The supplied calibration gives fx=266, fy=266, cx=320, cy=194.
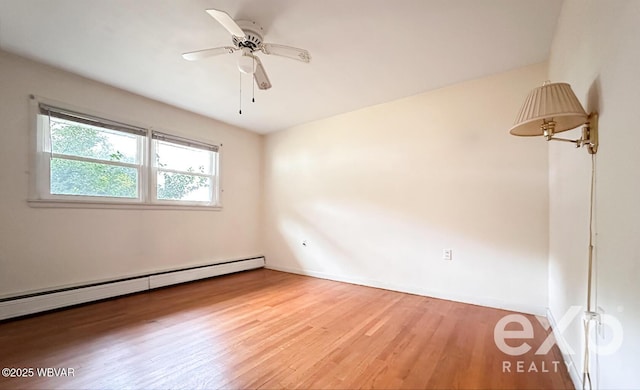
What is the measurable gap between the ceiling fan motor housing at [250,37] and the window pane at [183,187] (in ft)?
7.70

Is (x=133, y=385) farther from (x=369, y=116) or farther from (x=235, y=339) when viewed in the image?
(x=369, y=116)

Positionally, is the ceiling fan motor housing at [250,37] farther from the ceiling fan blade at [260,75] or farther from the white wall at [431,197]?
the white wall at [431,197]

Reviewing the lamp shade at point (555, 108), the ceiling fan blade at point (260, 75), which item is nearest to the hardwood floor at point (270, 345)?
the lamp shade at point (555, 108)

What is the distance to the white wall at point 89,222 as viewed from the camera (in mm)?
2531

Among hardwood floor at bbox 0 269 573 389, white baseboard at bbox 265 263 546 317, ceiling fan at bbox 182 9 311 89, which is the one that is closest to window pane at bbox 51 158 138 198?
hardwood floor at bbox 0 269 573 389

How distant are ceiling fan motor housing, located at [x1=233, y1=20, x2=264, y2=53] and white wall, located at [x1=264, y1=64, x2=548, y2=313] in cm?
203

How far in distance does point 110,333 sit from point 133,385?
3.11 ft

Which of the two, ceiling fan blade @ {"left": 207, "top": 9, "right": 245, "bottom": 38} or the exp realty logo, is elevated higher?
ceiling fan blade @ {"left": 207, "top": 9, "right": 245, "bottom": 38}

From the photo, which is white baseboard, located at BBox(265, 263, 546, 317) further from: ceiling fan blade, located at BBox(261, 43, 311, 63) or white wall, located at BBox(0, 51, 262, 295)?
ceiling fan blade, located at BBox(261, 43, 311, 63)

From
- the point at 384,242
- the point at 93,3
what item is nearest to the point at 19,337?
the point at 93,3

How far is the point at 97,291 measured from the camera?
2965mm

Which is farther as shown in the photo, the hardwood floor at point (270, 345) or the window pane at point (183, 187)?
the window pane at point (183, 187)

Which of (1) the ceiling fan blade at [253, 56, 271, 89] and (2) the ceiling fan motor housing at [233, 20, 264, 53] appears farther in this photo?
(1) the ceiling fan blade at [253, 56, 271, 89]

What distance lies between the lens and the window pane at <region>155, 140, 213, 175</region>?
370cm
